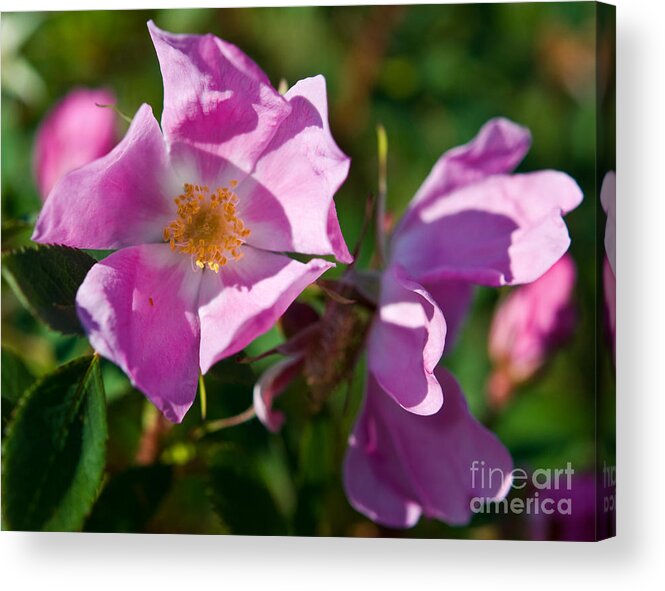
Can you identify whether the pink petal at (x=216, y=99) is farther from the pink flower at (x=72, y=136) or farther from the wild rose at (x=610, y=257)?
the wild rose at (x=610, y=257)

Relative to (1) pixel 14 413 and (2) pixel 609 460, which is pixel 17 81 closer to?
(1) pixel 14 413

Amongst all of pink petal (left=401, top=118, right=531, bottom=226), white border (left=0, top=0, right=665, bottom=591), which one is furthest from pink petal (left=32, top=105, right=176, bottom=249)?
white border (left=0, top=0, right=665, bottom=591)

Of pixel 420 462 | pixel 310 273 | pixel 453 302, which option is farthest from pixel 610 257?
pixel 310 273

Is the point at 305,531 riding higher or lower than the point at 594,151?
lower

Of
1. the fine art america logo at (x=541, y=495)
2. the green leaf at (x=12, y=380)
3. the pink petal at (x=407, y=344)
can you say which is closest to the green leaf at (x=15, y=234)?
the green leaf at (x=12, y=380)

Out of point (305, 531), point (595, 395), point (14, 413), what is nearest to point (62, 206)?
point (14, 413)

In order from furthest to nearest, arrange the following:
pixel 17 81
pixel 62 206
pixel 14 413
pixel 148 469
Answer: pixel 17 81 → pixel 148 469 → pixel 14 413 → pixel 62 206

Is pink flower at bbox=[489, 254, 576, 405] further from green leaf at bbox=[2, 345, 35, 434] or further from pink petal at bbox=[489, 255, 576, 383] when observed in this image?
green leaf at bbox=[2, 345, 35, 434]

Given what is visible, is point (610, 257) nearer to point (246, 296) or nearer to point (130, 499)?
point (246, 296)
